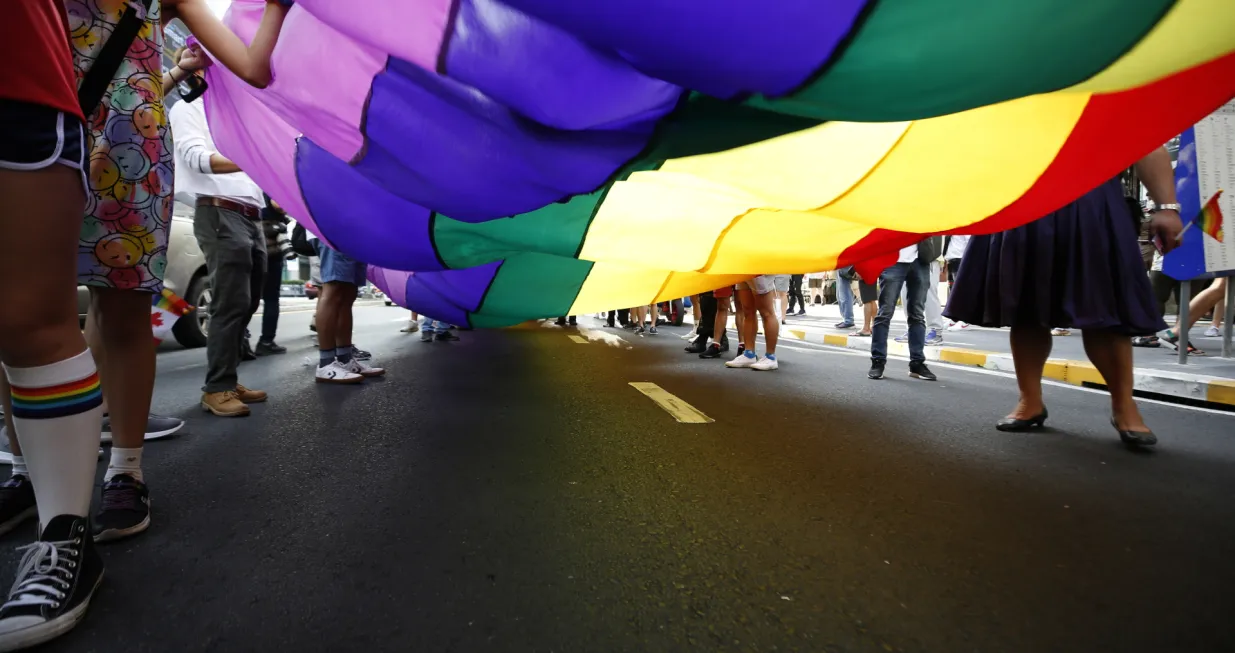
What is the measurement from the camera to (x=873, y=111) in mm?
1781

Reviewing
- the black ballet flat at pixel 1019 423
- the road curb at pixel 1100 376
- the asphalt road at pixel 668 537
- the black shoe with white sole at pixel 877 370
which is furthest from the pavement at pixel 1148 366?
the black ballet flat at pixel 1019 423

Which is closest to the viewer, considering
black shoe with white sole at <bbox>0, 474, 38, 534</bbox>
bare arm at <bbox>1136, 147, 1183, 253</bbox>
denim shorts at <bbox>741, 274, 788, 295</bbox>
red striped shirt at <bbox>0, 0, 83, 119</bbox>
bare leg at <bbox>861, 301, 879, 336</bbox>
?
red striped shirt at <bbox>0, 0, 83, 119</bbox>

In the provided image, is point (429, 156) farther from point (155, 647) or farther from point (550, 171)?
point (155, 647)

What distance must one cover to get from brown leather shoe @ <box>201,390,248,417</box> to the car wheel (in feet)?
11.8

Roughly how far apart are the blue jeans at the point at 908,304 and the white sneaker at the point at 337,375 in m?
4.40

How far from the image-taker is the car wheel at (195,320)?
6.26 meters

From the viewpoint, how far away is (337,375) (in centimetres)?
445

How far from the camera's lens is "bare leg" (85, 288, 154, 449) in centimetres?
175

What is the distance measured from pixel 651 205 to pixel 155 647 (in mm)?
2562

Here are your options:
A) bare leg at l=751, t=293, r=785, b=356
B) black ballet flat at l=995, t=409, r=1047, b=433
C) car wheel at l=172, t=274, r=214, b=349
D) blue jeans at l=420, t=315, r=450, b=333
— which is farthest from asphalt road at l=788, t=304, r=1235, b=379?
car wheel at l=172, t=274, r=214, b=349

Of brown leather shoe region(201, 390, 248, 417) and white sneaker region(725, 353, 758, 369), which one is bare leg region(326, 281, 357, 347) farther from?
white sneaker region(725, 353, 758, 369)

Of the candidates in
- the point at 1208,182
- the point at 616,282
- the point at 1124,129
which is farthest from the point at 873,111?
the point at 1208,182

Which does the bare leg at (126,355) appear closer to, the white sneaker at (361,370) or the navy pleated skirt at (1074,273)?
the white sneaker at (361,370)

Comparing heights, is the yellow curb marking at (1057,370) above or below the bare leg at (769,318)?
below
